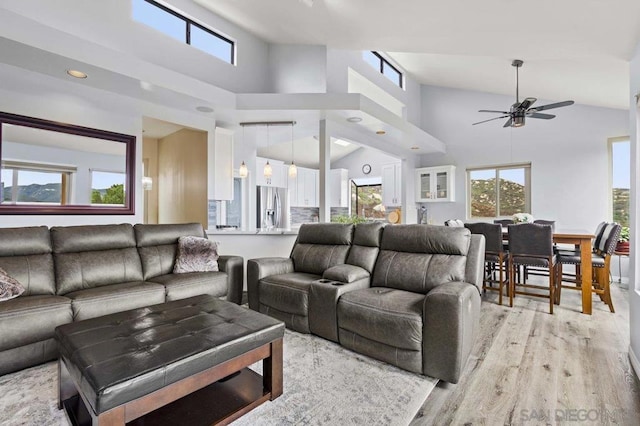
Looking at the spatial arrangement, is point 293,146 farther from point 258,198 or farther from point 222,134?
point 222,134

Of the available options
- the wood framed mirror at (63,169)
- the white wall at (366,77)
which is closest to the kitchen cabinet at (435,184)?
the white wall at (366,77)

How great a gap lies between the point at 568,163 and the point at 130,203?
7.19 m

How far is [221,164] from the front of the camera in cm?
512

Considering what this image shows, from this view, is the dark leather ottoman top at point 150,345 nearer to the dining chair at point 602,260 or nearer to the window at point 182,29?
the window at point 182,29

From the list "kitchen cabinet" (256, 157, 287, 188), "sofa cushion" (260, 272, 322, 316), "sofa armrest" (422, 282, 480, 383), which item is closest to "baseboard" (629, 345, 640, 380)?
"sofa armrest" (422, 282, 480, 383)

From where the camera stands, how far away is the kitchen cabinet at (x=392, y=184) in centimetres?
785

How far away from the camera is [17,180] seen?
10.6 feet

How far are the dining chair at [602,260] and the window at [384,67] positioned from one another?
4.17m

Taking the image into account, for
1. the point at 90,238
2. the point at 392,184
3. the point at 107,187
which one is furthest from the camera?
the point at 392,184

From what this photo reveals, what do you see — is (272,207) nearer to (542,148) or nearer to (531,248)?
(531,248)

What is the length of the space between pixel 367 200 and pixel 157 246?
6.24m

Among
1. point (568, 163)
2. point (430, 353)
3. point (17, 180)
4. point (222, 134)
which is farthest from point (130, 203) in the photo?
point (568, 163)

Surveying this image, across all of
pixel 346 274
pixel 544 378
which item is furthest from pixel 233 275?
pixel 544 378

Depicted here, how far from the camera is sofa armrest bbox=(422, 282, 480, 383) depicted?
201 cm
